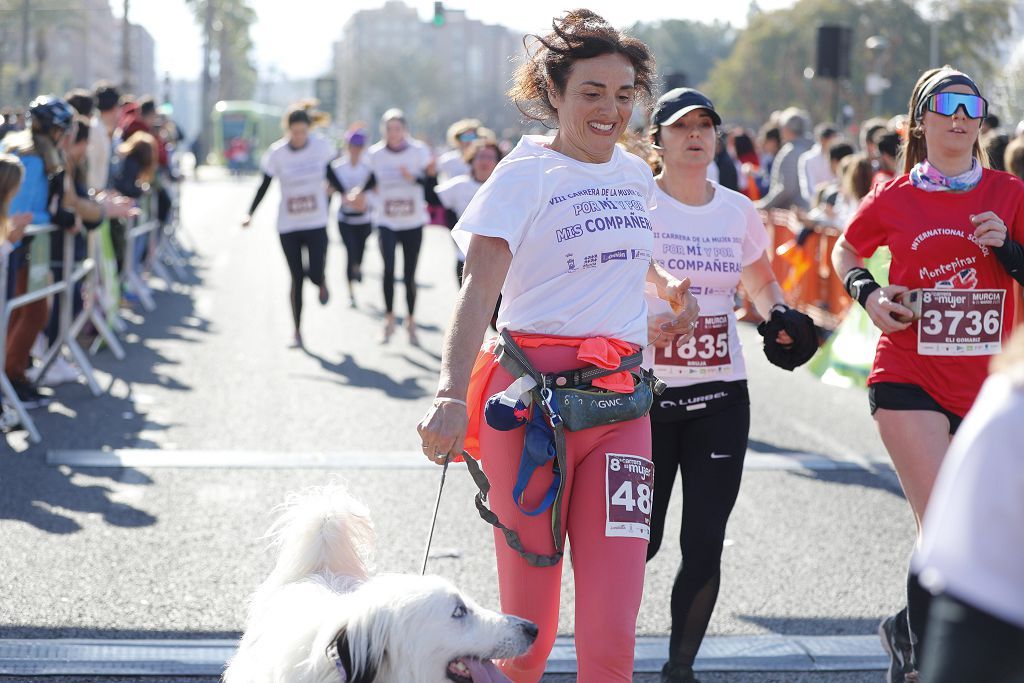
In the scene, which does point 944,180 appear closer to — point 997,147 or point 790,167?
point 997,147

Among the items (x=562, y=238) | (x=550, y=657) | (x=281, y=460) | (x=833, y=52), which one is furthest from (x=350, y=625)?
(x=833, y=52)

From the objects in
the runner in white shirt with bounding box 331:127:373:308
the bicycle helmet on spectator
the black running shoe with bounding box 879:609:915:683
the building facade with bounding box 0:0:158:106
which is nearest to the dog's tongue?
the black running shoe with bounding box 879:609:915:683

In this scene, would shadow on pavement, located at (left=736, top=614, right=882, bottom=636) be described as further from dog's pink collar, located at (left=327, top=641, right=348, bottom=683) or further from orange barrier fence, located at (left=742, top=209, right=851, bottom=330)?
orange barrier fence, located at (left=742, top=209, right=851, bottom=330)

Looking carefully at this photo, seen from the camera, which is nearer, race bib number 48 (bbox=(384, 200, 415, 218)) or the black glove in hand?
the black glove in hand

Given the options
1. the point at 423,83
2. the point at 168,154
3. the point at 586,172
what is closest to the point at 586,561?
the point at 586,172

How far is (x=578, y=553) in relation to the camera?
3.52m

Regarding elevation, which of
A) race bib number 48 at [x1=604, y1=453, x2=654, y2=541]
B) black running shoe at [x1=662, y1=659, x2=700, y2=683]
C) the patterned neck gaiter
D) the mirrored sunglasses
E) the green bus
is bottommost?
the green bus

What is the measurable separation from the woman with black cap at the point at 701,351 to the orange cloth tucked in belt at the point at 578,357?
979 millimetres

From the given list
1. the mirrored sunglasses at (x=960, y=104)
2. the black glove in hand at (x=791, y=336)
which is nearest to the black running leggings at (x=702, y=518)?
the black glove in hand at (x=791, y=336)

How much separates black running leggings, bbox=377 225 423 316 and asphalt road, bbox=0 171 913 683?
66 cm

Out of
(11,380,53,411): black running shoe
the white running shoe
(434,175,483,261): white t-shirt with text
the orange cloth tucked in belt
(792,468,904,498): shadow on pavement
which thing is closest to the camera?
the orange cloth tucked in belt

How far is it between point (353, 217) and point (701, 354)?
39.5ft

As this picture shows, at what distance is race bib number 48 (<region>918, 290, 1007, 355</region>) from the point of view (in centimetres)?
431

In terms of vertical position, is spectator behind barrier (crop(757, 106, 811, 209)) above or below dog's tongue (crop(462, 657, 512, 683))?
above
